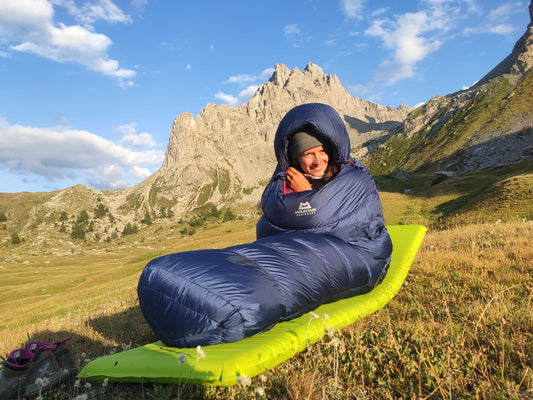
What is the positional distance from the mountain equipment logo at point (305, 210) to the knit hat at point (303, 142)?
1.45 metres

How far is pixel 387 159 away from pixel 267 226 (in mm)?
179869

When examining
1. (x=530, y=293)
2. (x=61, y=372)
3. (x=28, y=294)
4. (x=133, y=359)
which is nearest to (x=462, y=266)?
(x=530, y=293)

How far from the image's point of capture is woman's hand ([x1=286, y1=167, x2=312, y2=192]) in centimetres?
596

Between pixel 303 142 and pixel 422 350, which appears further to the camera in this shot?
pixel 303 142

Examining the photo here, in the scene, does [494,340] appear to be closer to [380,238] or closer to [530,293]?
[530,293]

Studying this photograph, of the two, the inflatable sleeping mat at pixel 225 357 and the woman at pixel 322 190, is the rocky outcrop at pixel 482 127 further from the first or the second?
the inflatable sleeping mat at pixel 225 357

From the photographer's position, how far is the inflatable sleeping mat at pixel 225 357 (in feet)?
9.27

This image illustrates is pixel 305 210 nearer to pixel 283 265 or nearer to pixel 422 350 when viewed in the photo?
pixel 283 265

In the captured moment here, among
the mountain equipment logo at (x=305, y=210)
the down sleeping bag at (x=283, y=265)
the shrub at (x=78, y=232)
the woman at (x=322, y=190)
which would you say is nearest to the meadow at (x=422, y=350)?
the down sleeping bag at (x=283, y=265)

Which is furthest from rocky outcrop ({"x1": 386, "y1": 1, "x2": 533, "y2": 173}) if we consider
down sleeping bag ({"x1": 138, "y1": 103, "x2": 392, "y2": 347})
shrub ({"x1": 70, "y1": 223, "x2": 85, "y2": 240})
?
shrub ({"x1": 70, "y1": 223, "x2": 85, "y2": 240})

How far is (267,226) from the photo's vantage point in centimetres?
598

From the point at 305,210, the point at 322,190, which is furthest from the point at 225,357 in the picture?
the point at 322,190

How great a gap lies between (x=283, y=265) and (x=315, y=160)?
116 inches

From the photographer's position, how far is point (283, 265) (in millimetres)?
4039
